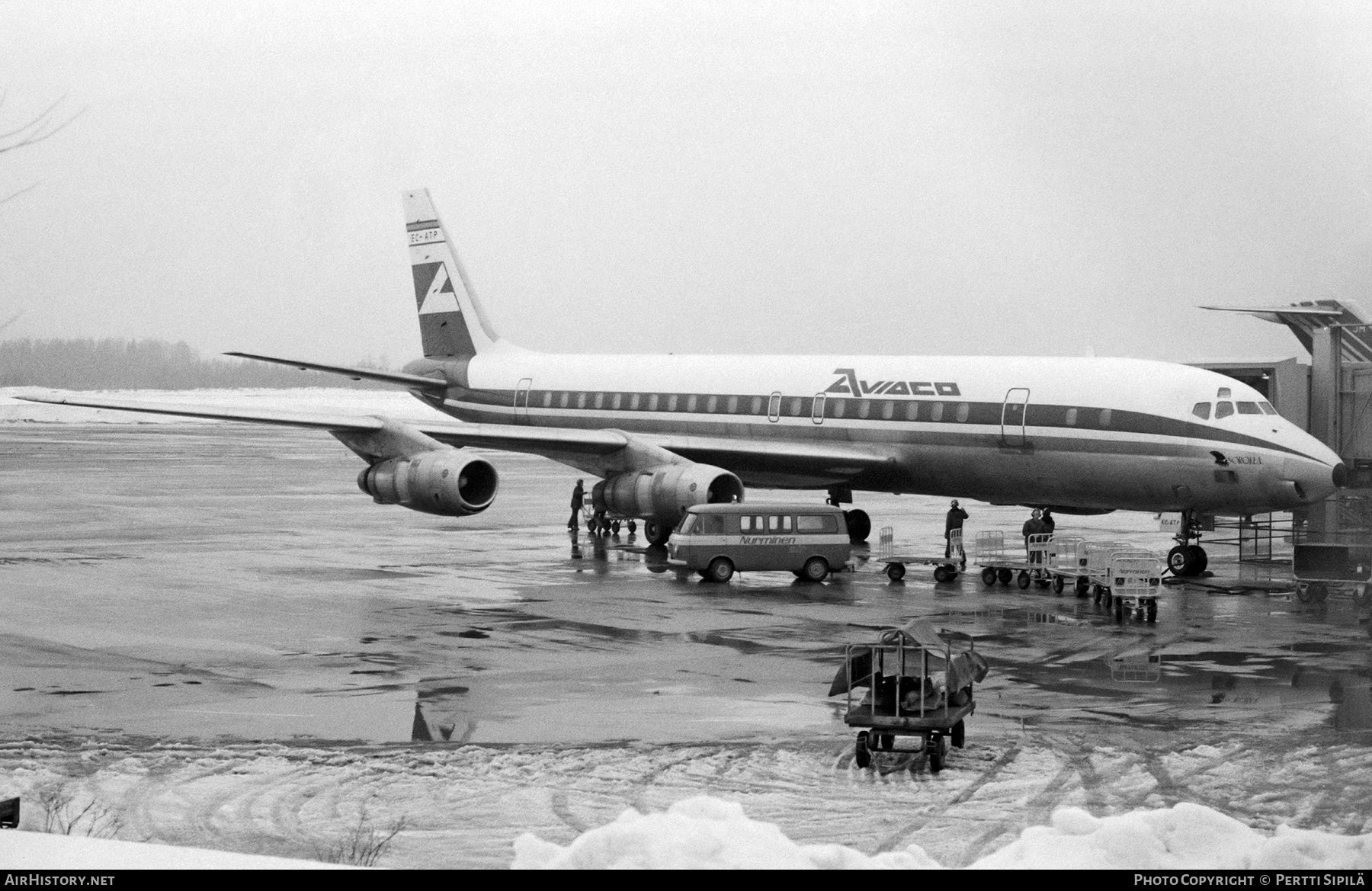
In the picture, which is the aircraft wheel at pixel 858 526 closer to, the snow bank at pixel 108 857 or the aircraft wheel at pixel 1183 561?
the aircraft wheel at pixel 1183 561

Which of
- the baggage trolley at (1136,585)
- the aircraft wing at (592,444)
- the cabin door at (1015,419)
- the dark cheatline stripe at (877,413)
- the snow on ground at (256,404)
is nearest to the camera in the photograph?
the baggage trolley at (1136,585)

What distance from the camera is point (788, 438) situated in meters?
37.3

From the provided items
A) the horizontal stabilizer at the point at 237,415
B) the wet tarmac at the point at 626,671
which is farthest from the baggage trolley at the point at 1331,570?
the horizontal stabilizer at the point at 237,415

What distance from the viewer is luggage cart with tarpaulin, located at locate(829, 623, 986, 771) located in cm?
1552

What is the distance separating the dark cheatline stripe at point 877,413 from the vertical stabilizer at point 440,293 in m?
2.12

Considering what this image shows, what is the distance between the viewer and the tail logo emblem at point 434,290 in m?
47.1

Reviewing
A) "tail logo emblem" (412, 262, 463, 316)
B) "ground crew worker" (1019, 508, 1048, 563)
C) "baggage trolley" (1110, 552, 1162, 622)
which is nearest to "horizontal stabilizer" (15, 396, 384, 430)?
"tail logo emblem" (412, 262, 463, 316)

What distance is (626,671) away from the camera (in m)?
20.4

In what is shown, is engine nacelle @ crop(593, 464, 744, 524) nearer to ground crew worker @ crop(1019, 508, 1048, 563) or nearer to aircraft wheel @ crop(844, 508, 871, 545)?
aircraft wheel @ crop(844, 508, 871, 545)

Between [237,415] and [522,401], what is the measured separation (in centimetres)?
1058

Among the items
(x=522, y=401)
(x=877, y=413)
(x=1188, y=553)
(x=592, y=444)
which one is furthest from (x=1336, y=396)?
(x=522, y=401)

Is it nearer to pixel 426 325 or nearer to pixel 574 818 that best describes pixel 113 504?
pixel 426 325
